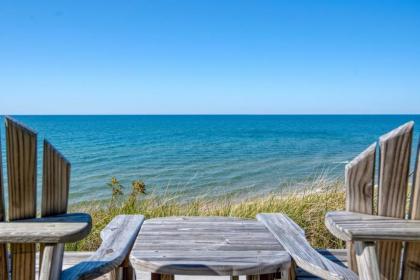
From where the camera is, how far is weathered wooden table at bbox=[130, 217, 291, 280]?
4.41 ft

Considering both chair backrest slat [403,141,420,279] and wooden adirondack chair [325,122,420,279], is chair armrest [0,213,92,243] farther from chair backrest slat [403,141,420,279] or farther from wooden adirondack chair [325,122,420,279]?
chair backrest slat [403,141,420,279]

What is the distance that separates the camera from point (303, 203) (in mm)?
4730

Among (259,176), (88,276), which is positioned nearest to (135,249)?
(88,276)

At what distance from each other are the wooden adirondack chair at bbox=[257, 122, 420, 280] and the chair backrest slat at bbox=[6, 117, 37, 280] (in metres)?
1.13

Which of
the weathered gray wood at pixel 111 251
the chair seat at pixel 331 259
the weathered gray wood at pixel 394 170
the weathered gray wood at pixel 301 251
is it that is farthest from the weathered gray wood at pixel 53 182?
the chair seat at pixel 331 259

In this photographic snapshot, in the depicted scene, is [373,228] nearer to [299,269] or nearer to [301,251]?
[301,251]

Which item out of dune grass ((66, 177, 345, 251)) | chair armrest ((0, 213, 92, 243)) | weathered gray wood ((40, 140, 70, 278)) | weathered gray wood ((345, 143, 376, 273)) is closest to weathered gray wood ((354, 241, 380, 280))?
weathered gray wood ((345, 143, 376, 273))

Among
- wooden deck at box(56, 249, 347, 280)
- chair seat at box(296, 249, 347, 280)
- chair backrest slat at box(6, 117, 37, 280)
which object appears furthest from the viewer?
wooden deck at box(56, 249, 347, 280)

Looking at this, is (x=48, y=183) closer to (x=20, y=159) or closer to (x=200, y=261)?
(x=20, y=159)

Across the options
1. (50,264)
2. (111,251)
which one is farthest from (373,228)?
(50,264)

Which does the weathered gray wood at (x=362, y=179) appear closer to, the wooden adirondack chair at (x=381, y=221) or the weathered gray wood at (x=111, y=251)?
the wooden adirondack chair at (x=381, y=221)

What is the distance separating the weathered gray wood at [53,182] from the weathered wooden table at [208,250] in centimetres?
40

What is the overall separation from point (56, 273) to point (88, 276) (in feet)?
0.42

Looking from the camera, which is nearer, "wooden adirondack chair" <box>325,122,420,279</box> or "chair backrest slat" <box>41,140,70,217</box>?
"wooden adirondack chair" <box>325,122,420,279</box>
